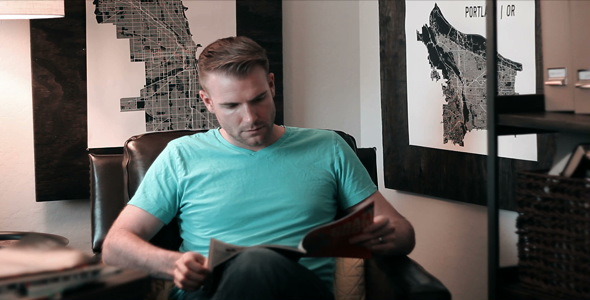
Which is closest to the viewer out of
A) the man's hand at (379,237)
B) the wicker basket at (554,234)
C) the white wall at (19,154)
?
the wicker basket at (554,234)

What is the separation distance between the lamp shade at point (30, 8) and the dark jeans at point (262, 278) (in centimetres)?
104

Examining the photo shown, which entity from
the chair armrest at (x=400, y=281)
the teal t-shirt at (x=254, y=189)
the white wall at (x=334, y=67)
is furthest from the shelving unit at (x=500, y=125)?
the white wall at (x=334, y=67)

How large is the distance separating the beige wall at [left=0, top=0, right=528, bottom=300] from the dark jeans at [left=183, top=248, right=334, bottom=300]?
3.02ft

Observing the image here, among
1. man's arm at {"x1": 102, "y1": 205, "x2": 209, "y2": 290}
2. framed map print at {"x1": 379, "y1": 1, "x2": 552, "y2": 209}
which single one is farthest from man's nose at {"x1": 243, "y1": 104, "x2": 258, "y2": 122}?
framed map print at {"x1": 379, "y1": 1, "x2": 552, "y2": 209}

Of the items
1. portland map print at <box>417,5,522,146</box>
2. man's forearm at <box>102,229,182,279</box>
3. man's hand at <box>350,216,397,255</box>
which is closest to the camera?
man's hand at <box>350,216,397,255</box>

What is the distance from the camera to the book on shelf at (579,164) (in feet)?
5.06

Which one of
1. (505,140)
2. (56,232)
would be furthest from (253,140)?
(56,232)

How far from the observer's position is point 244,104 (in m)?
2.13

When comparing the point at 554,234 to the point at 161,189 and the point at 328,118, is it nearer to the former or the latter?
the point at 161,189

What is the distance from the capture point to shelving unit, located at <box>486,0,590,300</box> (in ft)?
5.31

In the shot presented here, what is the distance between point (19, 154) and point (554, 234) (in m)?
1.97

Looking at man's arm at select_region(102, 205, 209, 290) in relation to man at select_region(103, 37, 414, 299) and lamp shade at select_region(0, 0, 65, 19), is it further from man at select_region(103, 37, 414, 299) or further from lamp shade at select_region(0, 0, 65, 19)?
lamp shade at select_region(0, 0, 65, 19)

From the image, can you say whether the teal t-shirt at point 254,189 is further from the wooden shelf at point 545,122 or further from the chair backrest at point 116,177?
the wooden shelf at point 545,122

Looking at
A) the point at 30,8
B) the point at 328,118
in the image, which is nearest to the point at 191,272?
the point at 30,8
